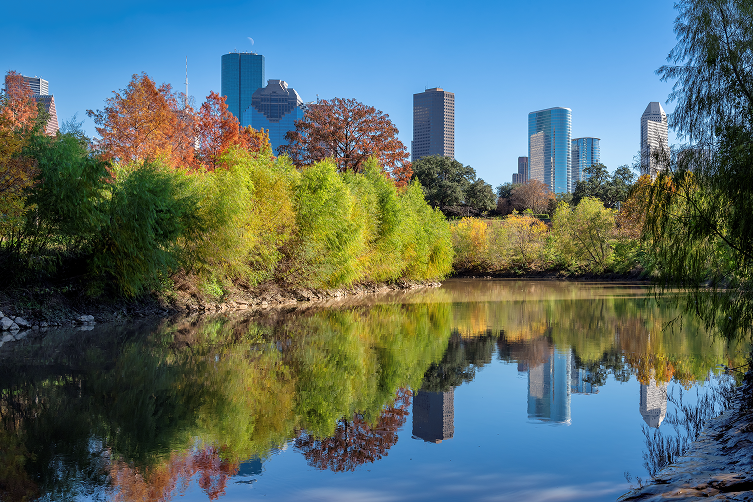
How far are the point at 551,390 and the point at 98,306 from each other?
14471 mm

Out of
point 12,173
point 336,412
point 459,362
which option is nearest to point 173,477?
point 336,412

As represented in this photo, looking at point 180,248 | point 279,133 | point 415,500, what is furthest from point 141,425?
point 279,133

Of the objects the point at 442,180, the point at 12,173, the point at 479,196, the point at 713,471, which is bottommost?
the point at 713,471

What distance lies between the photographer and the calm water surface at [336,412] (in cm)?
538

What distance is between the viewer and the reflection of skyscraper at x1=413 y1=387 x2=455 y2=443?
701 cm

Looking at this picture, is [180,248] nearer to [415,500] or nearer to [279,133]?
[415,500]

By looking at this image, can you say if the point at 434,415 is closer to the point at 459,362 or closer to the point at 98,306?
the point at 459,362

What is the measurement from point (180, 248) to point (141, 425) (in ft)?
46.3

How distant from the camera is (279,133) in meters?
199

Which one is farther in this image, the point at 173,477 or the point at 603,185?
the point at 603,185

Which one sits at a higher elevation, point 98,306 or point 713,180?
point 713,180

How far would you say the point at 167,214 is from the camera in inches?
748

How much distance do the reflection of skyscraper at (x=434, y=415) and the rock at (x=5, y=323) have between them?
11.9m

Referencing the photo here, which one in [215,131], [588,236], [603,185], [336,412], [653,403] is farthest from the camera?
[603,185]
